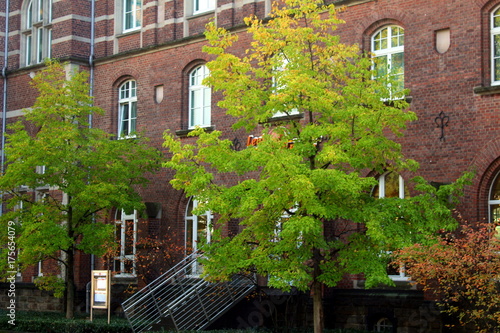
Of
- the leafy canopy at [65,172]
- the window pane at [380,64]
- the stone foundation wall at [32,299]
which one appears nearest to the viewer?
the window pane at [380,64]

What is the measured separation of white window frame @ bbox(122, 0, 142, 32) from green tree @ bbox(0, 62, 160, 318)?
4.12 m

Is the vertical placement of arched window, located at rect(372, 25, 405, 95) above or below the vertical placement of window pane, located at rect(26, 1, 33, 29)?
below

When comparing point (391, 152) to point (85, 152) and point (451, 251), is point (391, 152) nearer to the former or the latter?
point (451, 251)

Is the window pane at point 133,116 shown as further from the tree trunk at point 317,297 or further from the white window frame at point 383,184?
the tree trunk at point 317,297

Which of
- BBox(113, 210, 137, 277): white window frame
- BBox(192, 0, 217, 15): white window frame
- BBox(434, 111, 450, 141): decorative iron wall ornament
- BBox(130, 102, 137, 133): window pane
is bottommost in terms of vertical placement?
BBox(113, 210, 137, 277): white window frame

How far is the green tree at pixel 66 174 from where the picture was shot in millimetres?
23734

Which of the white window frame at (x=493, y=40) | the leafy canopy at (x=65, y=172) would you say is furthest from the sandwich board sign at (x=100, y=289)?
the white window frame at (x=493, y=40)

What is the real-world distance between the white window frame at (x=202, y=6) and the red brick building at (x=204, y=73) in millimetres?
42

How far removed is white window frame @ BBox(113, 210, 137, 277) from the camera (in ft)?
85.3

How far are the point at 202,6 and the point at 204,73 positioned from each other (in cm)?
204

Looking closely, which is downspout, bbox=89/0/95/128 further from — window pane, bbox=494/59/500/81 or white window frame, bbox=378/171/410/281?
window pane, bbox=494/59/500/81

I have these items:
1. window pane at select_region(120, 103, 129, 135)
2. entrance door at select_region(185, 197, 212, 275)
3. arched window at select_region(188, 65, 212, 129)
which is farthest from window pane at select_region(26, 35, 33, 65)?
entrance door at select_region(185, 197, 212, 275)

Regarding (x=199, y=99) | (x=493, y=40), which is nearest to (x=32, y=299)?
(x=199, y=99)

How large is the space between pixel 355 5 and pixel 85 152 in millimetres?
8109
